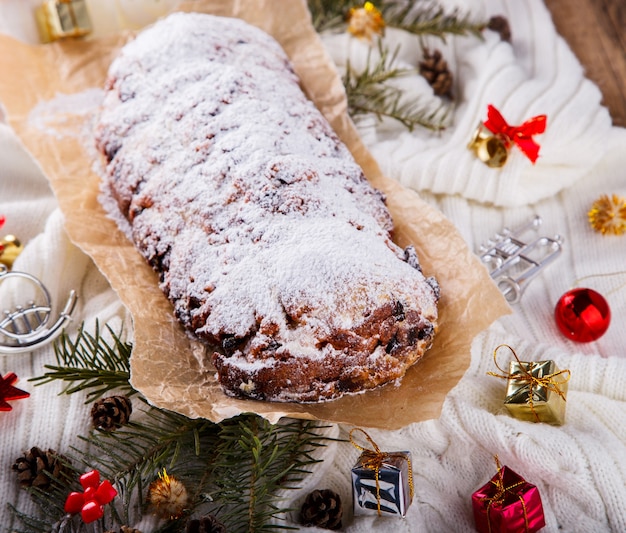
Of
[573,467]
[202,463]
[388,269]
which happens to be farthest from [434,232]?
[202,463]

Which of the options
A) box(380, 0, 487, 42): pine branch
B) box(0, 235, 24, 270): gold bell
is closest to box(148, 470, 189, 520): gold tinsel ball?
box(0, 235, 24, 270): gold bell

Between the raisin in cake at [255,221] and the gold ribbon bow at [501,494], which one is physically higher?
the raisin in cake at [255,221]

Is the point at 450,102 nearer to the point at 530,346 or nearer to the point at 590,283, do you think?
the point at 590,283

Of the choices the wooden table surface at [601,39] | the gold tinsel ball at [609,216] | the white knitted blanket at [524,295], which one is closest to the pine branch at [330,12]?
the white knitted blanket at [524,295]

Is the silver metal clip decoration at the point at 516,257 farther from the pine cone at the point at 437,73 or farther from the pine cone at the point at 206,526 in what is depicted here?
the pine cone at the point at 206,526

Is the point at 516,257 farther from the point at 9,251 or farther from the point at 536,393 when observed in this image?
the point at 9,251

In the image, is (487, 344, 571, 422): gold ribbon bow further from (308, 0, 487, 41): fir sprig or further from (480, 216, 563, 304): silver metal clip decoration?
(308, 0, 487, 41): fir sprig
